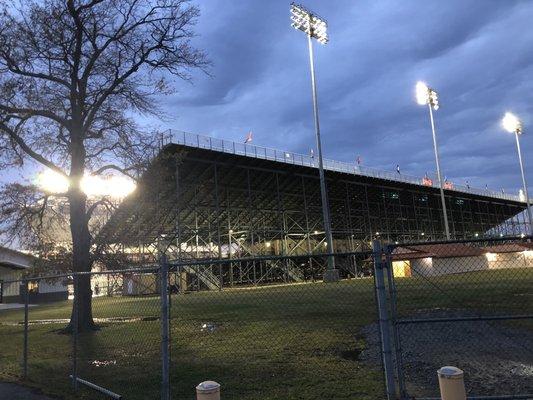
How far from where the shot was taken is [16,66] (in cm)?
1869

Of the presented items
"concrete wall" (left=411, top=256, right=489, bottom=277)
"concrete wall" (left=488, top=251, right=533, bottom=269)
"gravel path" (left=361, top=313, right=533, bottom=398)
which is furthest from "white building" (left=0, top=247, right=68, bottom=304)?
"concrete wall" (left=488, top=251, right=533, bottom=269)

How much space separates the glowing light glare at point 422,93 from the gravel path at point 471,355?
5299 centimetres

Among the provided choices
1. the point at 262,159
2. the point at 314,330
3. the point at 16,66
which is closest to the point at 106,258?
the point at 16,66

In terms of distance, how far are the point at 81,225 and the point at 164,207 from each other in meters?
28.4

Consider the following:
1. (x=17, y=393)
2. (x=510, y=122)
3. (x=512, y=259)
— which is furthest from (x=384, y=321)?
(x=510, y=122)

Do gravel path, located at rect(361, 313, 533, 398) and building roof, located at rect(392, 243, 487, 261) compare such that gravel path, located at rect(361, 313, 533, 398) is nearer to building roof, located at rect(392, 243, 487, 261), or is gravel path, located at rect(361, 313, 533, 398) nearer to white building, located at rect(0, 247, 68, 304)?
building roof, located at rect(392, 243, 487, 261)

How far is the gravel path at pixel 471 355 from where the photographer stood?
7.34 meters

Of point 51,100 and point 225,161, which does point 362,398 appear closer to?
point 51,100

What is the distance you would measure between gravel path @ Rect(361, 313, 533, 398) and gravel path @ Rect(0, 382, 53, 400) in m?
6.06

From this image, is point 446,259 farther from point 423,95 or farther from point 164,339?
point 164,339

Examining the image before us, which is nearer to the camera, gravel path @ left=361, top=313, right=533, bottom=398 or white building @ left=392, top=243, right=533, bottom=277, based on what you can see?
gravel path @ left=361, top=313, right=533, bottom=398

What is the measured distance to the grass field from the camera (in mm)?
8180

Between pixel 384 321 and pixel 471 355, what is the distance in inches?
177

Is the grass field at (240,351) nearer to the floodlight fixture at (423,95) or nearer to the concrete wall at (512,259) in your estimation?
the concrete wall at (512,259)
